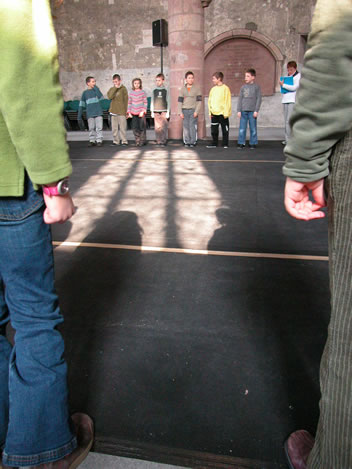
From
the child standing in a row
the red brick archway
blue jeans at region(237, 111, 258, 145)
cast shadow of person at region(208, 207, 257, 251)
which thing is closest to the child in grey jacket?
blue jeans at region(237, 111, 258, 145)

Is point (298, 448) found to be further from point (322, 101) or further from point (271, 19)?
point (271, 19)

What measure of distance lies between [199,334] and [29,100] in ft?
4.36

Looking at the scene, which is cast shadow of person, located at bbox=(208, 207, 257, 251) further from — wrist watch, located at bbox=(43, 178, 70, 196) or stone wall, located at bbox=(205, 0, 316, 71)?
stone wall, located at bbox=(205, 0, 316, 71)

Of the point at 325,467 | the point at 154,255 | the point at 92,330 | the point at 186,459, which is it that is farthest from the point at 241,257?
the point at 325,467

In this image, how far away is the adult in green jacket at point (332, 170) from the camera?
2.58 feet

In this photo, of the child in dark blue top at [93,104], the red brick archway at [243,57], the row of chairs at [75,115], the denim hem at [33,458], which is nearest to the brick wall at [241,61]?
the red brick archway at [243,57]

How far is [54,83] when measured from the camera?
0.93 metres

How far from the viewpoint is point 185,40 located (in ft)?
29.6

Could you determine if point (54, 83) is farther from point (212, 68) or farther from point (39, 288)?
point (212, 68)

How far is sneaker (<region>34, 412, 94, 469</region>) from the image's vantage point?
117 centimetres

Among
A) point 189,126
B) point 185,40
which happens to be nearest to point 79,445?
point 189,126

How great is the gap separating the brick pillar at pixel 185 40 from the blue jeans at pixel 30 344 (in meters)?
8.90

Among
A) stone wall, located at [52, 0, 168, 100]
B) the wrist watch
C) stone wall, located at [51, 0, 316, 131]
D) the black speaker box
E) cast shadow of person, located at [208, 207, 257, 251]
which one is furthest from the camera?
stone wall, located at [52, 0, 168, 100]

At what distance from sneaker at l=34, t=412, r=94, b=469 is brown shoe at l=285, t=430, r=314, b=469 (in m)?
0.62
